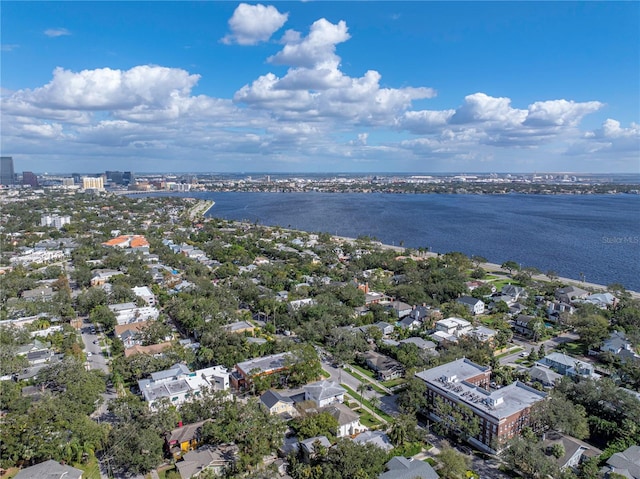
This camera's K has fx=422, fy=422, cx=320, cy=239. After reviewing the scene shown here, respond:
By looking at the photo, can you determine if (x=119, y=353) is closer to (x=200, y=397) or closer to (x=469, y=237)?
(x=200, y=397)

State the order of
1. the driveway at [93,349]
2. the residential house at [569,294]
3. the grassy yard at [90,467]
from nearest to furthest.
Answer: the grassy yard at [90,467] → the driveway at [93,349] → the residential house at [569,294]

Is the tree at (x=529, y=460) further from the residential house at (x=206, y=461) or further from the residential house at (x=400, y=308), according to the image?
the residential house at (x=400, y=308)

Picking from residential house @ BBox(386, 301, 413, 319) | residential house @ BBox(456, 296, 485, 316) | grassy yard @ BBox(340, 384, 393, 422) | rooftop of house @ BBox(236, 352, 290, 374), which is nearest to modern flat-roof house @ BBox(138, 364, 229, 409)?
rooftop of house @ BBox(236, 352, 290, 374)

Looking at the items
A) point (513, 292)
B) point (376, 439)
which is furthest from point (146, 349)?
point (513, 292)

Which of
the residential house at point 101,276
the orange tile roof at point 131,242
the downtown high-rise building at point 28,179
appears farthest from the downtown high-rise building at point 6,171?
the residential house at point 101,276

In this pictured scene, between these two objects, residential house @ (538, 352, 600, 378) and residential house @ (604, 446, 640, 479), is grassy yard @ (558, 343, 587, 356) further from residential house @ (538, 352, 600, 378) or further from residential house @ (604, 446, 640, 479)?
residential house @ (604, 446, 640, 479)

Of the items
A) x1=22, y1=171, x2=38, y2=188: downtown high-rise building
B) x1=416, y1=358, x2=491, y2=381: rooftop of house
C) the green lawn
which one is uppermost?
x1=22, y1=171, x2=38, y2=188: downtown high-rise building
